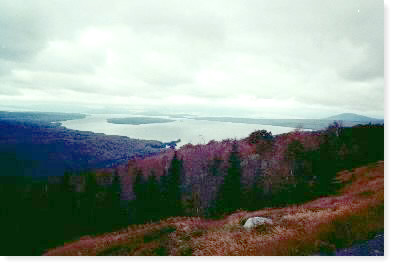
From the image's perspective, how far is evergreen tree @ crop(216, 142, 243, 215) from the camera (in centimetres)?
2786

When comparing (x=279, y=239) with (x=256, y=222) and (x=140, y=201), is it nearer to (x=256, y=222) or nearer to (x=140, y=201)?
(x=256, y=222)

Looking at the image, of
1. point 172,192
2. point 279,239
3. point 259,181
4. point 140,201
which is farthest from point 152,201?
point 279,239

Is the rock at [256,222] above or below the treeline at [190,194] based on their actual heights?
above

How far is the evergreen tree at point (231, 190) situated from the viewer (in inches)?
1097

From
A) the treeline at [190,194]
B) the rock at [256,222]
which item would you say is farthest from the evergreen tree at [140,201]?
the rock at [256,222]

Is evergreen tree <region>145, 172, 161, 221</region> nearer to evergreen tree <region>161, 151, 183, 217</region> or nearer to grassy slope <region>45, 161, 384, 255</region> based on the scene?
evergreen tree <region>161, 151, 183, 217</region>

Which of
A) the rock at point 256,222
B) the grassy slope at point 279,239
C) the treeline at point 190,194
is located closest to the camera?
the grassy slope at point 279,239

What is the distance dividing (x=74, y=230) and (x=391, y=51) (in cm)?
3681

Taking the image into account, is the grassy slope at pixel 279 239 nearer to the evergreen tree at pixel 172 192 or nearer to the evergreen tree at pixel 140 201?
the evergreen tree at pixel 172 192

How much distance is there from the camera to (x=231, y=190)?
92.9 ft

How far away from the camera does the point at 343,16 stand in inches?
385

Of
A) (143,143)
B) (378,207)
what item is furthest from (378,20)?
(143,143)

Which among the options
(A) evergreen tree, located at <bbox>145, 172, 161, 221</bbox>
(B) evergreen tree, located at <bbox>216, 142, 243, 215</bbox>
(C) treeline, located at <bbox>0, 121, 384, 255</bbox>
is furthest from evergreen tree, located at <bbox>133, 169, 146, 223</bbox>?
(B) evergreen tree, located at <bbox>216, 142, 243, 215</bbox>

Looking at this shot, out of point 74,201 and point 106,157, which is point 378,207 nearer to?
point 74,201
